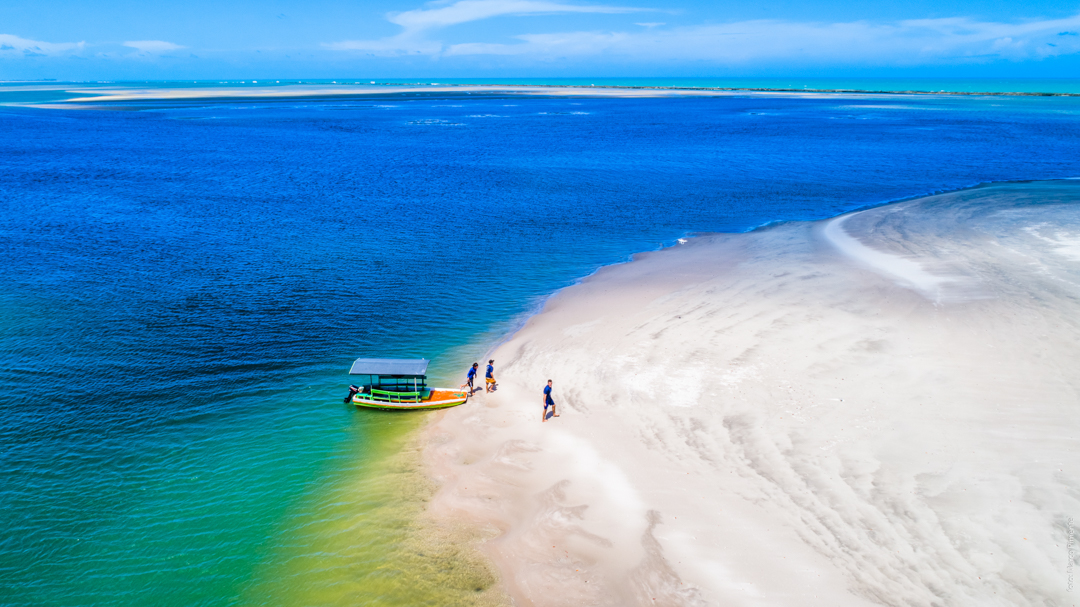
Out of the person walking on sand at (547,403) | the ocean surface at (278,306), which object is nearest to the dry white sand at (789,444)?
the person walking on sand at (547,403)

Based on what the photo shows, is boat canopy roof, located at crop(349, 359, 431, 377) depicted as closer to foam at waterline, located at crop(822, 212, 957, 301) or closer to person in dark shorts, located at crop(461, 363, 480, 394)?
person in dark shorts, located at crop(461, 363, 480, 394)

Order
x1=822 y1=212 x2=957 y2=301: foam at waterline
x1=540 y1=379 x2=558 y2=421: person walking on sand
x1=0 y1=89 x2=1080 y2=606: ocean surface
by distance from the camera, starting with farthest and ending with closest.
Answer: x1=822 y1=212 x2=957 y2=301: foam at waterline < x1=540 y1=379 x2=558 y2=421: person walking on sand < x1=0 y1=89 x2=1080 y2=606: ocean surface

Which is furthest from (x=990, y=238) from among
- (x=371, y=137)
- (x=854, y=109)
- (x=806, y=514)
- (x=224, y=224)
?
(x=854, y=109)

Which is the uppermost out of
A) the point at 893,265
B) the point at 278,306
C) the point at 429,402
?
the point at 893,265

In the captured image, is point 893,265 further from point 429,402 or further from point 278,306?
point 278,306

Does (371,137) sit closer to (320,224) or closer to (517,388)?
(320,224)

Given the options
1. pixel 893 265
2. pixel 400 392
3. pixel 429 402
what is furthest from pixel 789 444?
pixel 893 265

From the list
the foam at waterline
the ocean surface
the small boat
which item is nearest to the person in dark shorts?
the small boat
